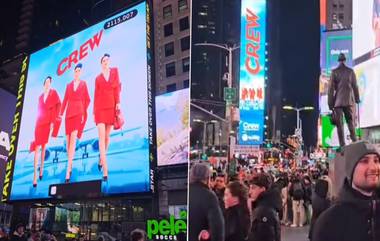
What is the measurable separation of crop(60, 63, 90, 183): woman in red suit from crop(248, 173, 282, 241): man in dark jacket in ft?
6.44

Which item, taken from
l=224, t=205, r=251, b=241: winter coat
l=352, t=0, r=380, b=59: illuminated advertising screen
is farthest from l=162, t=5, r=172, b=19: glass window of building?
l=224, t=205, r=251, b=241: winter coat

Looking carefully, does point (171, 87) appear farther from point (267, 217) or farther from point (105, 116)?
point (267, 217)

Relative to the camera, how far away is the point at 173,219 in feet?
11.6

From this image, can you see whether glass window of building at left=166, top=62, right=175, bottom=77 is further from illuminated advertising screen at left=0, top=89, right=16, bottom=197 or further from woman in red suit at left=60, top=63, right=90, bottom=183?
illuminated advertising screen at left=0, top=89, right=16, bottom=197

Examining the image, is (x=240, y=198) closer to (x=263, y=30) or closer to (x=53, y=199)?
(x=263, y=30)

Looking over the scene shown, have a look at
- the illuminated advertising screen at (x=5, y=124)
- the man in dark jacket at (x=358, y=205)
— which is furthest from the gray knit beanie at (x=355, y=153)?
the illuminated advertising screen at (x=5, y=124)

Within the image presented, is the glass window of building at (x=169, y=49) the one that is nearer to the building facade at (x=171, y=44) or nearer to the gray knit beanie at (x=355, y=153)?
the building facade at (x=171, y=44)

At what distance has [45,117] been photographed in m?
4.74

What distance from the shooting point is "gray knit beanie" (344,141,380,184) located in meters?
2.42

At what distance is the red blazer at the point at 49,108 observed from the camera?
15.2 ft

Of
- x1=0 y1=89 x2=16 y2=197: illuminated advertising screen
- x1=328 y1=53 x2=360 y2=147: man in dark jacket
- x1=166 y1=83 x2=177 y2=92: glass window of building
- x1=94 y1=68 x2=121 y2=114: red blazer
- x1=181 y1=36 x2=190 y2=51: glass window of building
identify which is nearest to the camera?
x1=328 y1=53 x2=360 y2=147: man in dark jacket

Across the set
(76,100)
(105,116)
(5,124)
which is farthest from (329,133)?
(5,124)

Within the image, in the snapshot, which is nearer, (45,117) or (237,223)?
(237,223)

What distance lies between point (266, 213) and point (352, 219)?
0.47 meters
